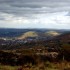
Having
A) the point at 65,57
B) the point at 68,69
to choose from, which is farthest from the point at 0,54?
the point at 68,69

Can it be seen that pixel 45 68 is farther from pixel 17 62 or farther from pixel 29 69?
pixel 17 62

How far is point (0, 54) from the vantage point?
3322cm

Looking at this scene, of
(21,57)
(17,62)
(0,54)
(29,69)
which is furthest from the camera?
(0,54)

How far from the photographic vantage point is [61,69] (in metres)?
22.9

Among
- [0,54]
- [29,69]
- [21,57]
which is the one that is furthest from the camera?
[0,54]

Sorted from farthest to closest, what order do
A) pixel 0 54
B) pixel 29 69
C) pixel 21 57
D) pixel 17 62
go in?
1. pixel 0 54
2. pixel 21 57
3. pixel 17 62
4. pixel 29 69

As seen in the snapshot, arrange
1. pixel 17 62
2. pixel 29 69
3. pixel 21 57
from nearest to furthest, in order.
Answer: pixel 29 69 < pixel 17 62 < pixel 21 57

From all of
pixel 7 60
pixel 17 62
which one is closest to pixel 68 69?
pixel 17 62

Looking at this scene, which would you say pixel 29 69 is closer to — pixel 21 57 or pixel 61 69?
pixel 61 69

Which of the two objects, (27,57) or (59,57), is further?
(59,57)

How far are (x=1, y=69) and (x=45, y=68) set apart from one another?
13.8ft

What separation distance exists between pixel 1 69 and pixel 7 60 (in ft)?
25.7

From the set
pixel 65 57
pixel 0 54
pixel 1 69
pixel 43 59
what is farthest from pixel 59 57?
pixel 1 69

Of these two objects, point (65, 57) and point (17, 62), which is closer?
point (17, 62)
